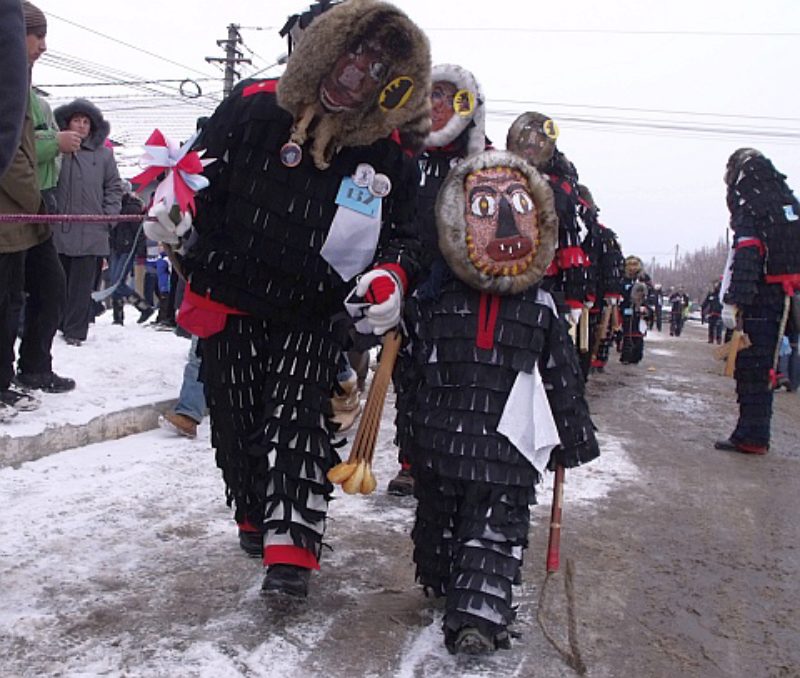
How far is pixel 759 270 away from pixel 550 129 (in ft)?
6.59

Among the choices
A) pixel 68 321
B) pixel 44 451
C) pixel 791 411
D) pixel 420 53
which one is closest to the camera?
pixel 420 53

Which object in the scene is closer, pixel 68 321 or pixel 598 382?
pixel 68 321

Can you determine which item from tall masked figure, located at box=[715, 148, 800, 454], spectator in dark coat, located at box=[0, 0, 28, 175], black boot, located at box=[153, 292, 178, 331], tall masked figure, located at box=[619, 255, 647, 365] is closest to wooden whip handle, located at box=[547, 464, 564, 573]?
spectator in dark coat, located at box=[0, 0, 28, 175]

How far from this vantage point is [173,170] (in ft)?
8.75

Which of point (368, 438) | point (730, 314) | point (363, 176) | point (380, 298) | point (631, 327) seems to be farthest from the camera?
point (631, 327)

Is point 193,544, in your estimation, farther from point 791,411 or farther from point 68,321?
point 791,411

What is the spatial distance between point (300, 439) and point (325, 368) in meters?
0.26

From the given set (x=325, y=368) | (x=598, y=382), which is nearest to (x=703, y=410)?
(x=598, y=382)

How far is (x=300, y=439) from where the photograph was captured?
2834mm

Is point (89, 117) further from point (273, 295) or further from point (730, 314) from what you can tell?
point (730, 314)

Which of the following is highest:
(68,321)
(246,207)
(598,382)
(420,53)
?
(420,53)

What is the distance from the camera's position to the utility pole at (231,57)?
2566 cm

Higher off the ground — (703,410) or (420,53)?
(420,53)

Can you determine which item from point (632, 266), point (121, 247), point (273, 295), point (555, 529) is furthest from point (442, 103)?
point (632, 266)
